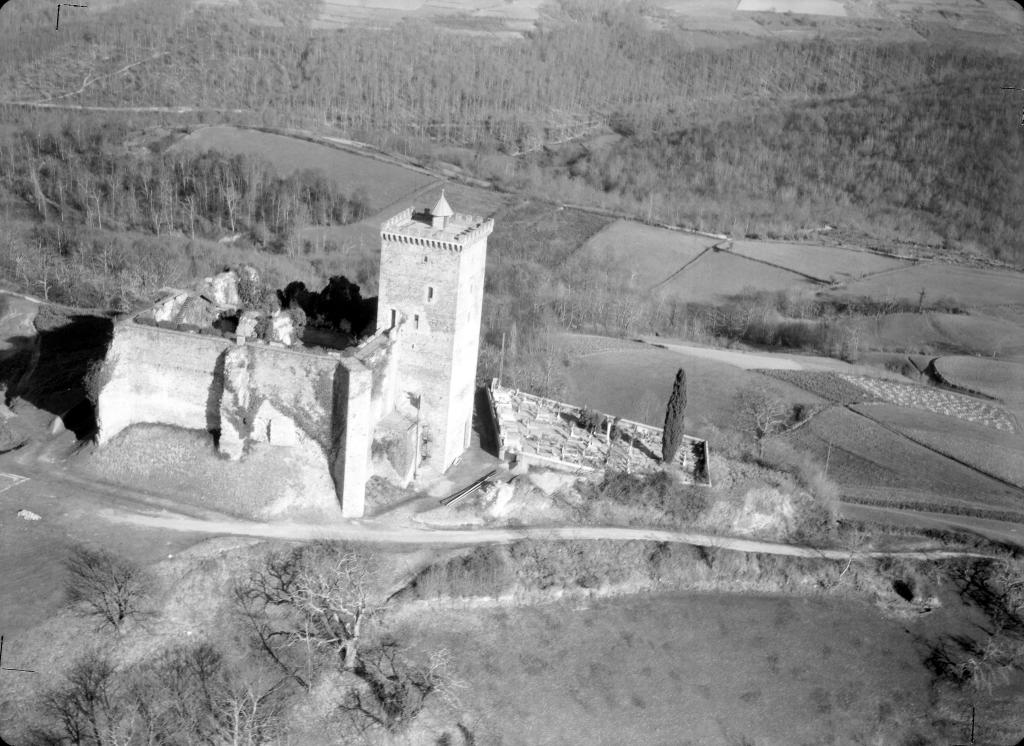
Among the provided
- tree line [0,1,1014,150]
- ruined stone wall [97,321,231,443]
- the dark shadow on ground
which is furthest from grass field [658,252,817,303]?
ruined stone wall [97,321,231,443]

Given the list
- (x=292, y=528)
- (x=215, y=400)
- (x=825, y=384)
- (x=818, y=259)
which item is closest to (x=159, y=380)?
(x=215, y=400)

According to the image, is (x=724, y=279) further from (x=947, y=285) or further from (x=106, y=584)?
(x=106, y=584)

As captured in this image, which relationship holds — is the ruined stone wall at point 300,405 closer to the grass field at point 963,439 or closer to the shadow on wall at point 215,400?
the shadow on wall at point 215,400

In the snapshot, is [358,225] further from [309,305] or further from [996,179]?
[996,179]

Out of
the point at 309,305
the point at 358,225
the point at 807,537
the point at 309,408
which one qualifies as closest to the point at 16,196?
the point at 358,225

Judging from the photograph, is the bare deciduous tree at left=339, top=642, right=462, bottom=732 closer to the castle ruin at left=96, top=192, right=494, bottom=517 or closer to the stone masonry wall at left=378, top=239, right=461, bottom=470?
the castle ruin at left=96, top=192, right=494, bottom=517
